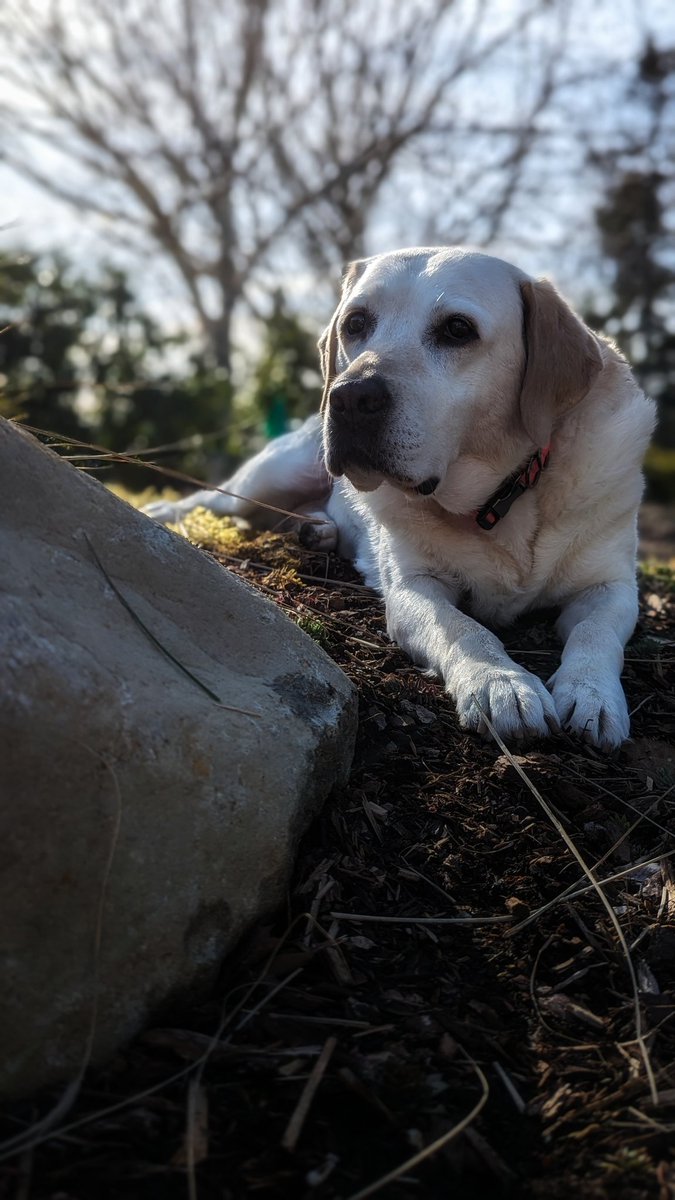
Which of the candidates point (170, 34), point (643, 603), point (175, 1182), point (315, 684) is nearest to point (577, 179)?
point (170, 34)

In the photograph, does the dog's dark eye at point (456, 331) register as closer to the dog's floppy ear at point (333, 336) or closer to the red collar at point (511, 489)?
the red collar at point (511, 489)

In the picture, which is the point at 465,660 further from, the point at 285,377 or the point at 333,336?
the point at 285,377

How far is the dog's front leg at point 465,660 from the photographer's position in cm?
266

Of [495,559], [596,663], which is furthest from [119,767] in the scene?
[495,559]

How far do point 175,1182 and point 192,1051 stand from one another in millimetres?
261

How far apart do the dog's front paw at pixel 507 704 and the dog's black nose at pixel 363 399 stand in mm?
823

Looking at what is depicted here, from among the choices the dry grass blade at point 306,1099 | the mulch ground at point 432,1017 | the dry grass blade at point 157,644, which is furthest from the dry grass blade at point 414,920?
the dry grass blade at point 157,644

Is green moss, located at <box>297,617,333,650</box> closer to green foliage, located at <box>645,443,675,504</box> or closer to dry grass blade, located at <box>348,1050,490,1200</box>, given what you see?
dry grass blade, located at <box>348,1050,490,1200</box>

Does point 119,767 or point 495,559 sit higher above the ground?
point 119,767

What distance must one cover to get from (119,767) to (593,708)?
57.6 inches

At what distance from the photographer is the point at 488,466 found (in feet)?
10.8

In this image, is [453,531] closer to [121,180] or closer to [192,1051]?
[192,1051]

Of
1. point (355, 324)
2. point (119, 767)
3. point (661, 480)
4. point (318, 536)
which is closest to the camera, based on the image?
point (119, 767)

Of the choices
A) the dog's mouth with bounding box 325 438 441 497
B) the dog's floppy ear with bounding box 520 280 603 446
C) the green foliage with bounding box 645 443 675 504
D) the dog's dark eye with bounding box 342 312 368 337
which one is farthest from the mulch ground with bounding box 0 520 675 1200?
the green foliage with bounding box 645 443 675 504
